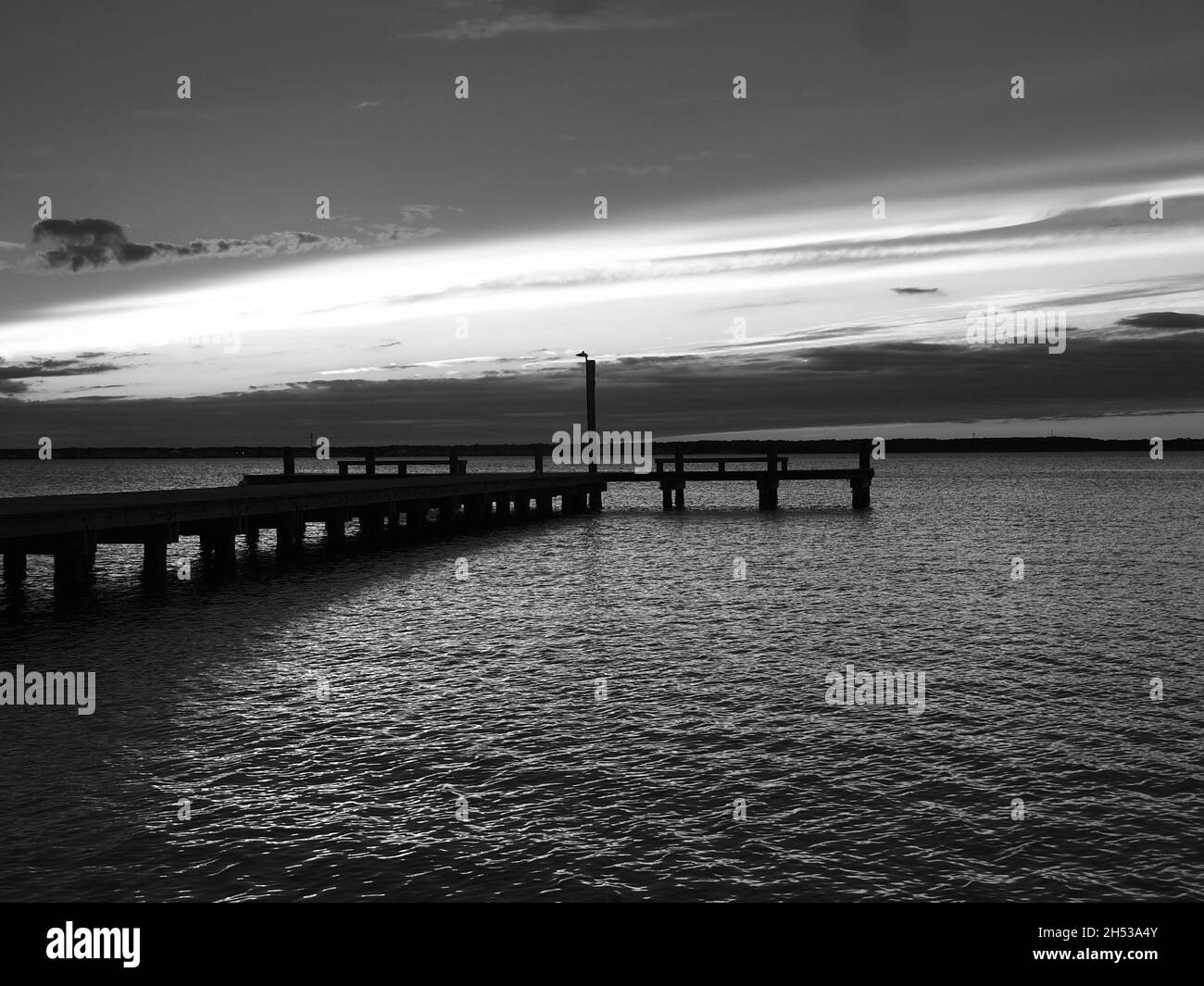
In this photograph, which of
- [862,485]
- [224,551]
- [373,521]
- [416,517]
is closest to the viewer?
[224,551]

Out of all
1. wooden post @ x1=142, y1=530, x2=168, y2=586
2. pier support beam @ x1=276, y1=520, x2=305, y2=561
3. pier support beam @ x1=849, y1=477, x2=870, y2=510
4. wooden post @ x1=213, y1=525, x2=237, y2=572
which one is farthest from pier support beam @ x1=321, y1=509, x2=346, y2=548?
pier support beam @ x1=849, y1=477, x2=870, y2=510

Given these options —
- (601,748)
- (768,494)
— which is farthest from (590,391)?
(601,748)

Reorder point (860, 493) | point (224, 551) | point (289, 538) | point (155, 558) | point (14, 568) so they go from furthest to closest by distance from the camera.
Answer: point (860, 493) → point (289, 538) → point (224, 551) → point (14, 568) → point (155, 558)

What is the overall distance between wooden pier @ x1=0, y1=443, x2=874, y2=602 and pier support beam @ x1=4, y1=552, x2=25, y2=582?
22 millimetres

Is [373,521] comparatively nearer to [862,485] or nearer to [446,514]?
[446,514]

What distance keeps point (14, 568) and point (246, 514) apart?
540cm

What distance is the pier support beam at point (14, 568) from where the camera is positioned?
24.5 m

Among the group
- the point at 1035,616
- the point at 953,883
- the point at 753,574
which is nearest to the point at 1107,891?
the point at 953,883

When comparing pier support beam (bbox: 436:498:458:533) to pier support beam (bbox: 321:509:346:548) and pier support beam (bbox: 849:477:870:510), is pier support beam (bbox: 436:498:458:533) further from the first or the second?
pier support beam (bbox: 849:477:870:510)

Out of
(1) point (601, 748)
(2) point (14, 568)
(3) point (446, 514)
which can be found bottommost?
(1) point (601, 748)

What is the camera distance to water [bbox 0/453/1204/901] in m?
7.62

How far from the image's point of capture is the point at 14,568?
974 inches
